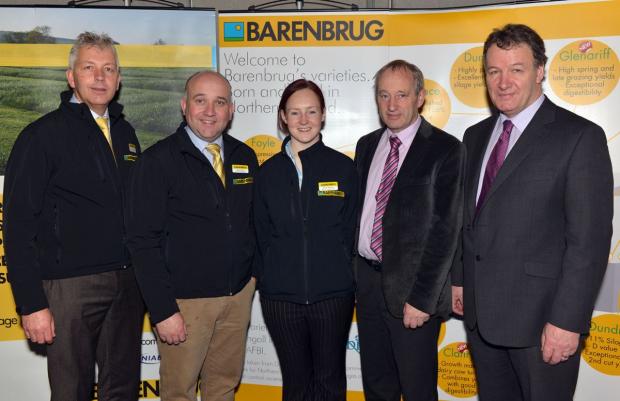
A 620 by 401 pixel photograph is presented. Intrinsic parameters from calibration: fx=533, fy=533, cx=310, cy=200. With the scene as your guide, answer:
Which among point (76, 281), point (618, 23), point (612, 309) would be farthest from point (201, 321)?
point (618, 23)

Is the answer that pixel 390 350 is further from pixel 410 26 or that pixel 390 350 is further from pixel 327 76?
pixel 410 26

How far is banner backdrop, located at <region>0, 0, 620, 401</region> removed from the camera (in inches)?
124

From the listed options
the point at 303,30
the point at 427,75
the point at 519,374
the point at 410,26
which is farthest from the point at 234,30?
the point at 519,374

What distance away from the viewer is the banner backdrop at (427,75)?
3129 mm

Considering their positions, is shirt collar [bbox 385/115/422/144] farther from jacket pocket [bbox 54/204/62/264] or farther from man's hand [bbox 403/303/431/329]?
jacket pocket [bbox 54/204/62/264]

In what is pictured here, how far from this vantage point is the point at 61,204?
2365 mm

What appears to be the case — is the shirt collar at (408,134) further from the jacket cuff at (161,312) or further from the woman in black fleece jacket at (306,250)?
the jacket cuff at (161,312)

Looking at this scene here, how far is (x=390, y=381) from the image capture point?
2746 millimetres

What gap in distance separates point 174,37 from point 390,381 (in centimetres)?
239

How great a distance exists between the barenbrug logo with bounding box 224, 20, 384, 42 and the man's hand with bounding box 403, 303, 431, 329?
1829 mm

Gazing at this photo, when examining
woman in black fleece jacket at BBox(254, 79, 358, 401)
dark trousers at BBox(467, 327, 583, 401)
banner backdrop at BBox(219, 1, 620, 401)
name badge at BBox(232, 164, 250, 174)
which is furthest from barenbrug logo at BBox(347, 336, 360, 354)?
name badge at BBox(232, 164, 250, 174)

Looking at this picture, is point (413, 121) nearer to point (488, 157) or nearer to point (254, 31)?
point (488, 157)

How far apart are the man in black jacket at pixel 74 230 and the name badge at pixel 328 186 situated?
94 centimetres

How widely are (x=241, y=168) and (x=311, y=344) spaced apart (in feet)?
3.00
